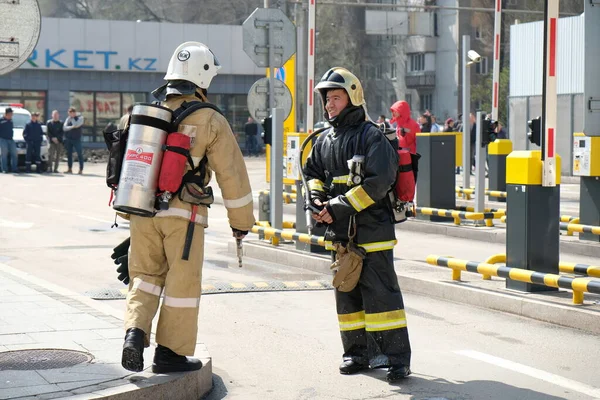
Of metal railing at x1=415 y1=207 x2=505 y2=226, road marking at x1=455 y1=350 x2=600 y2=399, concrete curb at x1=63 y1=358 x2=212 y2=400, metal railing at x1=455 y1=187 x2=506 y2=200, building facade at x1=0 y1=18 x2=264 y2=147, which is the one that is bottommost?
road marking at x1=455 y1=350 x2=600 y2=399

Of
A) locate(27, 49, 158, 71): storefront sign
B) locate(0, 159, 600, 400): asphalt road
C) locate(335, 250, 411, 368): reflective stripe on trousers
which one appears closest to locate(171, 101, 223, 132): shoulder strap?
locate(335, 250, 411, 368): reflective stripe on trousers

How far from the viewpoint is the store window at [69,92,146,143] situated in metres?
48.5

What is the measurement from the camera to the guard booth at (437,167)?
18.0m

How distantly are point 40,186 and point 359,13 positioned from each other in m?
57.1

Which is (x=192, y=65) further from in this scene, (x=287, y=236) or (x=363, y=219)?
(x=287, y=236)

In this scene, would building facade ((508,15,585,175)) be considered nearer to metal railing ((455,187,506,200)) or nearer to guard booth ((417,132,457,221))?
metal railing ((455,187,506,200))

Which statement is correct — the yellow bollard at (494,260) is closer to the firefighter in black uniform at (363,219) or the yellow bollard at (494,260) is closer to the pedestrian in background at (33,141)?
the firefighter in black uniform at (363,219)

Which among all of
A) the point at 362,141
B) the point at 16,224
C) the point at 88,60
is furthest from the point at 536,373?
the point at 88,60

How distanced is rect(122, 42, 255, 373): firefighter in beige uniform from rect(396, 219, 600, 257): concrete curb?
8.39 m

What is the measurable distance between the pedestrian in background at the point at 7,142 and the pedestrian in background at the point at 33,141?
0.46 metres

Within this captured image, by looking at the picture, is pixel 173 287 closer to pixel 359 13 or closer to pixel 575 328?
pixel 575 328

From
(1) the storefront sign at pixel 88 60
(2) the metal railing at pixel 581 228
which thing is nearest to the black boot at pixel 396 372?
(2) the metal railing at pixel 581 228

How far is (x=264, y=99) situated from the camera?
1455 centimetres

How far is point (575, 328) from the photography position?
8805 mm
